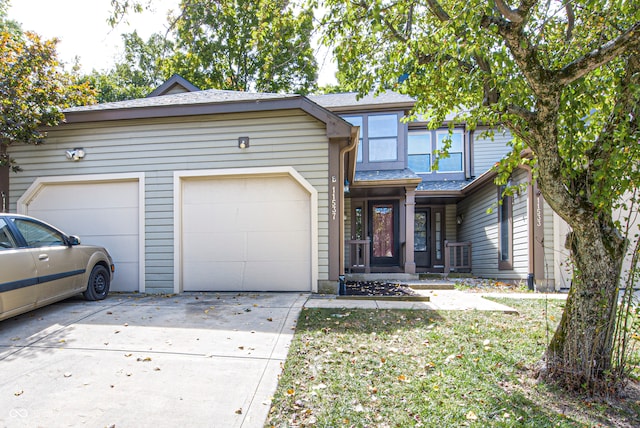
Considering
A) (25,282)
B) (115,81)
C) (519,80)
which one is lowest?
(25,282)

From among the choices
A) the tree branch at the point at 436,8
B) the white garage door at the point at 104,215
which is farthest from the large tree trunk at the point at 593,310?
the white garage door at the point at 104,215

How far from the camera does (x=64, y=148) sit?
7398mm

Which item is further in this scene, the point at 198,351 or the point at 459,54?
the point at 198,351

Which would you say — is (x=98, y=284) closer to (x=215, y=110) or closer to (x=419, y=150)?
(x=215, y=110)

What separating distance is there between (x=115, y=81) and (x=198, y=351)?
28.0 m

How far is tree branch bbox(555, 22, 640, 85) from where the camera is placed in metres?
2.79

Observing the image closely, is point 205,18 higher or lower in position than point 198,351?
higher

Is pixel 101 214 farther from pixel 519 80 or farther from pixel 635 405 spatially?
pixel 635 405

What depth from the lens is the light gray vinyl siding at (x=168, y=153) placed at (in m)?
6.86

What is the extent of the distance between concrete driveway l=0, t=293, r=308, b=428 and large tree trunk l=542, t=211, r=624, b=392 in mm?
2525

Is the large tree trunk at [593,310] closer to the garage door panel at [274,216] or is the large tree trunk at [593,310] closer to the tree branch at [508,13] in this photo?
the tree branch at [508,13]

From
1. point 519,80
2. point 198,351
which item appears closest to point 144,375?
point 198,351

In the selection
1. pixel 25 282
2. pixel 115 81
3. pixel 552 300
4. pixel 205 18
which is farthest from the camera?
Answer: pixel 115 81

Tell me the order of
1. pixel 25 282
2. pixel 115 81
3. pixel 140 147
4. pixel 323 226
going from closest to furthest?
pixel 25 282, pixel 323 226, pixel 140 147, pixel 115 81
